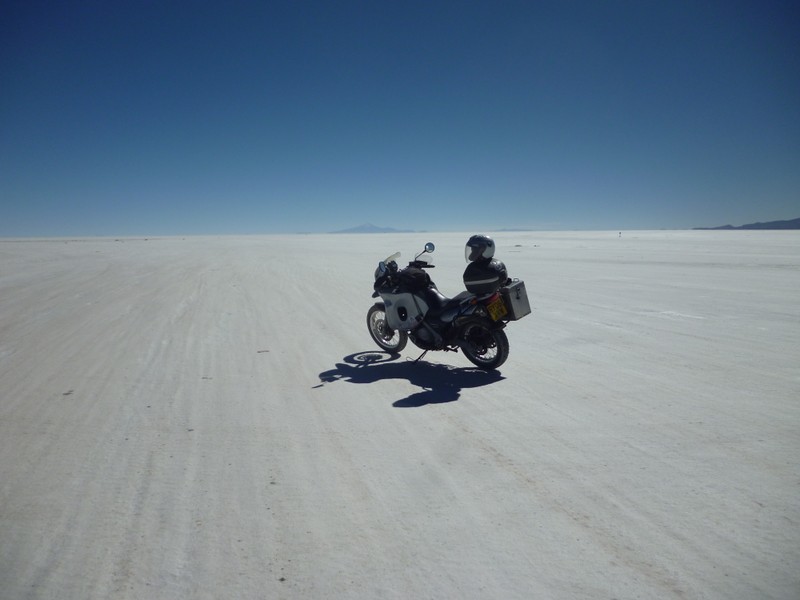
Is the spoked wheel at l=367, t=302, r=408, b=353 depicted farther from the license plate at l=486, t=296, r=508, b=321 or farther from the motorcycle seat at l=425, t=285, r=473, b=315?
the license plate at l=486, t=296, r=508, b=321

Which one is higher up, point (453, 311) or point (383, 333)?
point (453, 311)

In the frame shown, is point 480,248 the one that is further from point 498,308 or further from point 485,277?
point 498,308

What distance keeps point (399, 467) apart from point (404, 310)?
11.2 ft

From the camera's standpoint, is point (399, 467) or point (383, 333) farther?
point (383, 333)

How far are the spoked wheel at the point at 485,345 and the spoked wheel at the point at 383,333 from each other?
3.82ft

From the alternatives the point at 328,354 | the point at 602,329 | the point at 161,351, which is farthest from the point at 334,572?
the point at 602,329

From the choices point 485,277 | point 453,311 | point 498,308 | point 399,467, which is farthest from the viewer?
point 453,311

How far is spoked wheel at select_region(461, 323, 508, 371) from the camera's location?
19.5 feet

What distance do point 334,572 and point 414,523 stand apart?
1.92ft

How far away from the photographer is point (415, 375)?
617 cm

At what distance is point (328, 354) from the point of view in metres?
7.00

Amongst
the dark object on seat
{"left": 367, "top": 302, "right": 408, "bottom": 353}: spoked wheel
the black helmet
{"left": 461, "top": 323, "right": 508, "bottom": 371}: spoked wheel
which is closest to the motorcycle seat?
the dark object on seat

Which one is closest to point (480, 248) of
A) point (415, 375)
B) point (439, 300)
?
point (439, 300)

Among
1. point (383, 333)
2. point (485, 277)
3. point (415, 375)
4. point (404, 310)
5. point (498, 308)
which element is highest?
point (485, 277)
